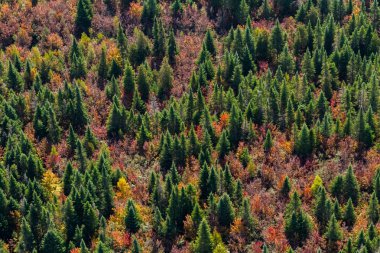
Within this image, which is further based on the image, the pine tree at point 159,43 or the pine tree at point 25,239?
the pine tree at point 159,43

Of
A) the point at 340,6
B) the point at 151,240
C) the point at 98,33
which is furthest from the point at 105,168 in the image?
the point at 340,6

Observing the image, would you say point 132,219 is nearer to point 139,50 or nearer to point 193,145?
point 193,145

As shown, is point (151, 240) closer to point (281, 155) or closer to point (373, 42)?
point (281, 155)

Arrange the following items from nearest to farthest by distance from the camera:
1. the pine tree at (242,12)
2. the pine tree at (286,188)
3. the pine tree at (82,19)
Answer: the pine tree at (286,188), the pine tree at (242,12), the pine tree at (82,19)

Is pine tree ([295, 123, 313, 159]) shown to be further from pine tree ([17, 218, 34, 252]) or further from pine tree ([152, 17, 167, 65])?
pine tree ([17, 218, 34, 252])

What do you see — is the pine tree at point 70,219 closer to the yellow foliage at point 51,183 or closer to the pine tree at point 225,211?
the yellow foliage at point 51,183

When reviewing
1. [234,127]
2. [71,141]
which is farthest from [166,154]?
[71,141]

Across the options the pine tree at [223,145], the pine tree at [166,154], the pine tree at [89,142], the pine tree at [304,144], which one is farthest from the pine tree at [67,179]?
the pine tree at [304,144]
